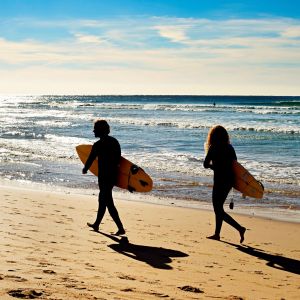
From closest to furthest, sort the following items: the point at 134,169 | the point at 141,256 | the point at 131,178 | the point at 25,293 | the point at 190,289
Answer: the point at 25,293
the point at 190,289
the point at 141,256
the point at 134,169
the point at 131,178

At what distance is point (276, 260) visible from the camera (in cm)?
657

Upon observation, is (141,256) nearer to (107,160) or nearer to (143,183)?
(107,160)

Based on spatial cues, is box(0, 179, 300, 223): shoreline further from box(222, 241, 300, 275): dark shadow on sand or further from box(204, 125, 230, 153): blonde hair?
box(204, 125, 230, 153): blonde hair

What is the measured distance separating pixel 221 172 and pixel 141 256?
193 centimetres

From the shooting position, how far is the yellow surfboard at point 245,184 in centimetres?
809

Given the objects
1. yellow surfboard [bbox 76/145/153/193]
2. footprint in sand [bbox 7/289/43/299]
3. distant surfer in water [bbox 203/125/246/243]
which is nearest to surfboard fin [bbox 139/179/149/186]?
yellow surfboard [bbox 76/145/153/193]

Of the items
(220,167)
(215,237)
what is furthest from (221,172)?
(215,237)

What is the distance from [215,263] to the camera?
619 centimetres

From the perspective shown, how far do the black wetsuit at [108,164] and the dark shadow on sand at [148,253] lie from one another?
58cm

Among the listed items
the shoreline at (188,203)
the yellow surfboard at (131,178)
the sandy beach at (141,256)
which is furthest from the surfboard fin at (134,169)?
the shoreline at (188,203)

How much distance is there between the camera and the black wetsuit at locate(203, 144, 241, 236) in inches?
298

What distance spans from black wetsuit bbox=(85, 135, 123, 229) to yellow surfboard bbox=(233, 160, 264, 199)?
1.86 meters

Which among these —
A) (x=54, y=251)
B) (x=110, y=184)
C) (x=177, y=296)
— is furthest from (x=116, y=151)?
(x=177, y=296)

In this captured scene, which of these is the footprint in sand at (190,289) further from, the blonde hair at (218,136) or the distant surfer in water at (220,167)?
the blonde hair at (218,136)
